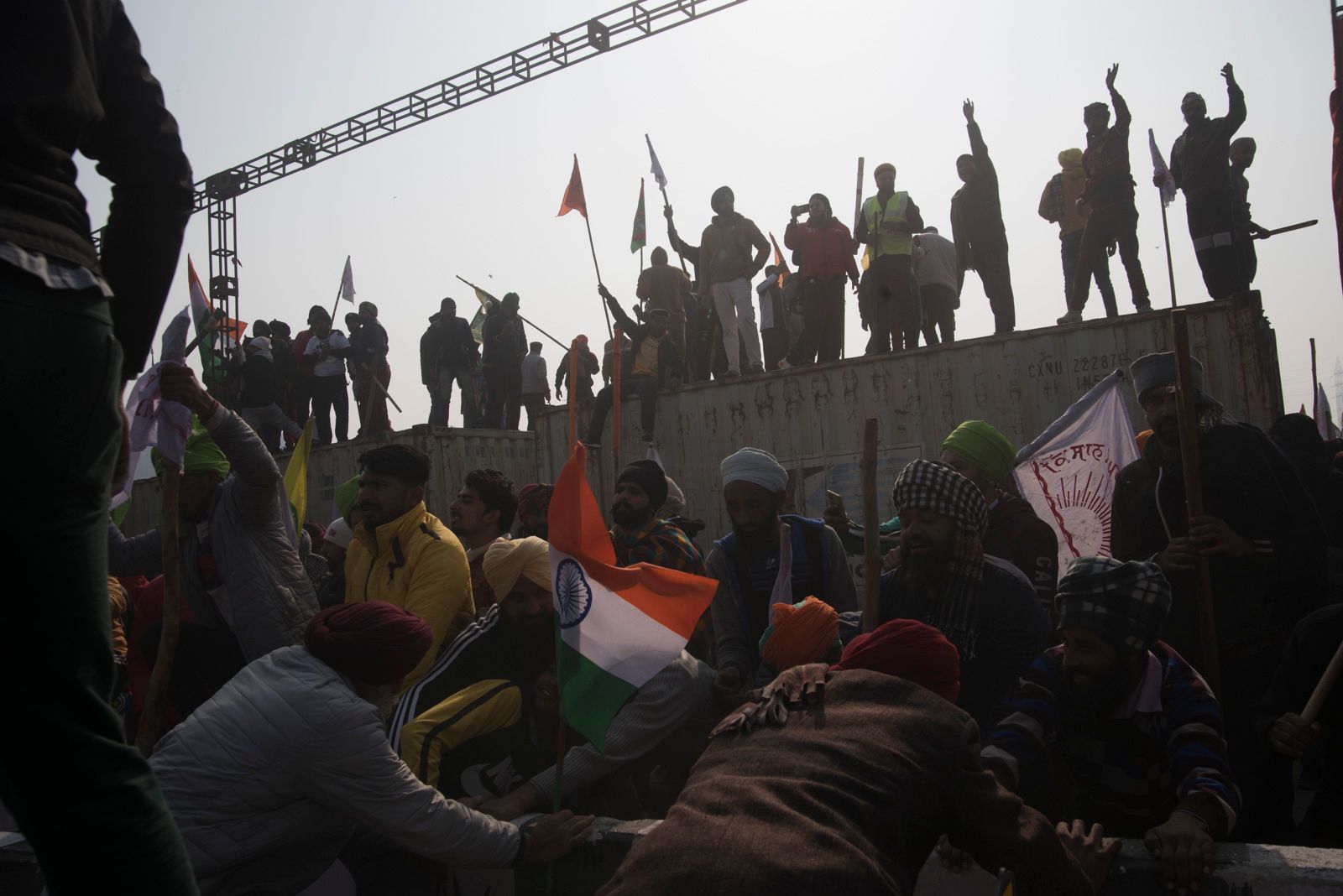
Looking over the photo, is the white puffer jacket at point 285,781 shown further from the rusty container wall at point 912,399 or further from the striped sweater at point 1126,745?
the rusty container wall at point 912,399

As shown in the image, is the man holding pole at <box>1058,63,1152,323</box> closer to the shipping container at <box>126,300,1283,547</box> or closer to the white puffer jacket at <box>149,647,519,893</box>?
the shipping container at <box>126,300,1283,547</box>

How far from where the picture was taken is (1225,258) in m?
8.05

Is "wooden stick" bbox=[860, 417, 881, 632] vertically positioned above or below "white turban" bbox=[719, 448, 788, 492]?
below

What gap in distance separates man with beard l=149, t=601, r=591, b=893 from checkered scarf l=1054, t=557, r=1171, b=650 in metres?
1.58

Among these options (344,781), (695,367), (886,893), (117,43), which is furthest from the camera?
(695,367)

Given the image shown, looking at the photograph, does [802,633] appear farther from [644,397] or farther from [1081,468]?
[644,397]

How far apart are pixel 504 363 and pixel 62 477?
1220cm

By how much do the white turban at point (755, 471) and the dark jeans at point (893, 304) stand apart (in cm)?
552

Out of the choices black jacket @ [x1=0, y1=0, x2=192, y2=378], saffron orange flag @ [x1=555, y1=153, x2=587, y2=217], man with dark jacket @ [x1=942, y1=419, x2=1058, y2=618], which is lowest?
man with dark jacket @ [x1=942, y1=419, x2=1058, y2=618]

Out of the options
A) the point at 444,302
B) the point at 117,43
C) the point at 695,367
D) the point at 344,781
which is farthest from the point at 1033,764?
the point at 444,302

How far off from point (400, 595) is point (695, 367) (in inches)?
293

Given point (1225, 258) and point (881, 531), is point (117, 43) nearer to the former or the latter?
point (881, 531)

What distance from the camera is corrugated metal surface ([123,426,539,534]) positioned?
12.2 meters

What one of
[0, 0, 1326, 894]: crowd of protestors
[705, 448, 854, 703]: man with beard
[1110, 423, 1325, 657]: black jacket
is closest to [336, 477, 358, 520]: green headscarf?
[0, 0, 1326, 894]: crowd of protestors
